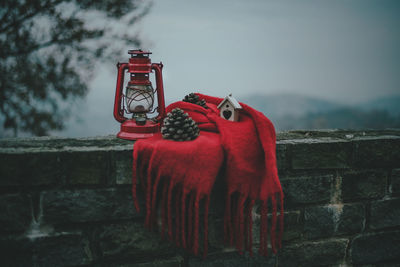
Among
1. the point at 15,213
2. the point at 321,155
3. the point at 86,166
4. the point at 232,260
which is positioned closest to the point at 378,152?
the point at 321,155

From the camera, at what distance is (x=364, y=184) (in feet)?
5.32

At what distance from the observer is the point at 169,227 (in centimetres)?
130

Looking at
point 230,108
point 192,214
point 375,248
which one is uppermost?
point 230,108

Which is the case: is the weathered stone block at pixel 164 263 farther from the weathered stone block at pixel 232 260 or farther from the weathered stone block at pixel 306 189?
the weathered stone block at pixel 306 189

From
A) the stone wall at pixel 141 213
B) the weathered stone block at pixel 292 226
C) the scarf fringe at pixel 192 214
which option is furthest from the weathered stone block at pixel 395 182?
the scarf fringe at pixel 192 214

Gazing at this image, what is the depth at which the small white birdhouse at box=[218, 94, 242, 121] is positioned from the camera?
145 cm

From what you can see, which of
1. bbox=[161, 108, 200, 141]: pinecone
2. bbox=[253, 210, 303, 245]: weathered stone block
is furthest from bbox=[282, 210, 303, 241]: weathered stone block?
bbox=[161, 108, 200, 141]: pinecone

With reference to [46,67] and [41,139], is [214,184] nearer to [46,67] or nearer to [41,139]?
[41,139]

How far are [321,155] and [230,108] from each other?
19.9 inches

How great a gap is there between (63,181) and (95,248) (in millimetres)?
319

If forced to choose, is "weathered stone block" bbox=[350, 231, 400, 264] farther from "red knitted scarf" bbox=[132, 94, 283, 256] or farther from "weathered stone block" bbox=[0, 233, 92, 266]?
"weathered stone block" bbox=[0, 233, 92, 266]

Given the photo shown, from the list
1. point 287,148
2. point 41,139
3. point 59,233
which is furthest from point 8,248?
point 287,148

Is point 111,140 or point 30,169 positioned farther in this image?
point 111,140

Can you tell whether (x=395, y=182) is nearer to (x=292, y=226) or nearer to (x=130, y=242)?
(x=292, y=226)
